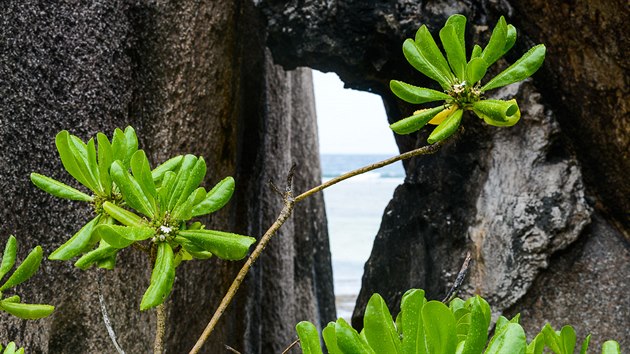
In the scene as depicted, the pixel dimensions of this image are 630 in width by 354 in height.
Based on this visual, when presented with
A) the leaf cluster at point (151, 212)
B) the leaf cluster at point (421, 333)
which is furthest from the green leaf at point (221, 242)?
the leaf cluster at point (421, 333)

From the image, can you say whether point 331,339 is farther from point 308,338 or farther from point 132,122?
point 132,122

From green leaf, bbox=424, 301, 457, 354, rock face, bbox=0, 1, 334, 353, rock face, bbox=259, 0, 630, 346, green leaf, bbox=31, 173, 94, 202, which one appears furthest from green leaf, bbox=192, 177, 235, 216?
rock face, bbox=259, 0, 630, 346

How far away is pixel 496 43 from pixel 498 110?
7cm

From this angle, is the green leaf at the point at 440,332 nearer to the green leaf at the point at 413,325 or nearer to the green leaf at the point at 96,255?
the green leaf at the point at 413,325

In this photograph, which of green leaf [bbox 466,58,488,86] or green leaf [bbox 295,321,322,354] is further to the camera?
green leaf [bbox 466,58,488,86]

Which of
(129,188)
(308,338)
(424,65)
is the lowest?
(308,338)

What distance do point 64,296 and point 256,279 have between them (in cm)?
98

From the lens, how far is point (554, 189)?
160cm

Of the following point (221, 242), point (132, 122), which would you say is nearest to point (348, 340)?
point (221, 242)

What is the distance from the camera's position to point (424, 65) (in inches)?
24.4

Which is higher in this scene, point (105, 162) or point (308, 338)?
point (105, 162)

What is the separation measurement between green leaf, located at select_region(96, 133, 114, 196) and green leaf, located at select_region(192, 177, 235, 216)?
3.5 inches

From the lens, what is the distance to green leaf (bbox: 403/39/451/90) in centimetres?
61

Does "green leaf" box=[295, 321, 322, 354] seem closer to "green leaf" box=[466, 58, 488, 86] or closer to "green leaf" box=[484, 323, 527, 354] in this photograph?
"green leaf" box=[484, 323, 527, 354]
